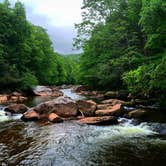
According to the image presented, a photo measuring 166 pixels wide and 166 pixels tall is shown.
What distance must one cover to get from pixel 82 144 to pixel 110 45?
26958mm

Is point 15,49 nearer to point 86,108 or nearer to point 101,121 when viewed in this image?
point 86,108

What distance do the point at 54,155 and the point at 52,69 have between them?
202 feet

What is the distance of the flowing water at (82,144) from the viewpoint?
11.7 meters

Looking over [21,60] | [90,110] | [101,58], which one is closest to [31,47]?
[21,60]

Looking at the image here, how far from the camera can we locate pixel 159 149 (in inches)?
515

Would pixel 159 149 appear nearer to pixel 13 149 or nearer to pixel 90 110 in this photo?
pixel 13 149

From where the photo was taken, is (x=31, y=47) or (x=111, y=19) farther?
(x=31, y=47)

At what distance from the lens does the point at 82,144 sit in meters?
14.2

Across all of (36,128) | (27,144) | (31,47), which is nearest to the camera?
(27,144)

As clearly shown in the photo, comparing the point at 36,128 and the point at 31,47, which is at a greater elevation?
the point at 31,47

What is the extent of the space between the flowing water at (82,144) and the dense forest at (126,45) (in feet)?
20.1

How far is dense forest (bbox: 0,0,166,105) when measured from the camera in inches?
957

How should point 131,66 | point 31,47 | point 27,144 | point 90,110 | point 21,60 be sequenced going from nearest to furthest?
point 27,144, point 90,110, point 131,66, point 21,60, point 31,47

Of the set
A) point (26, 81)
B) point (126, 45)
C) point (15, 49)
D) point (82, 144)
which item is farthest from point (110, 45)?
point (82, 144)
